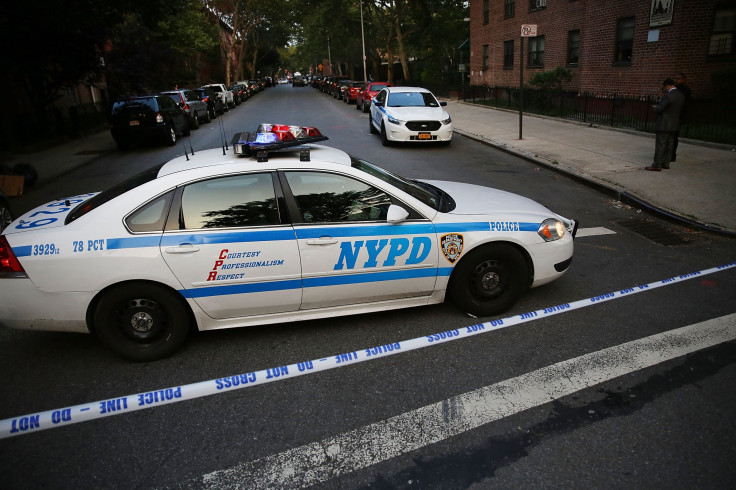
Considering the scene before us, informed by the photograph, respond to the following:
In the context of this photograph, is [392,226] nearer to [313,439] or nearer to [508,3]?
[313,439]

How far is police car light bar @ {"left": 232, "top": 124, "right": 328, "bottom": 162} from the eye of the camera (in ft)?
13.4

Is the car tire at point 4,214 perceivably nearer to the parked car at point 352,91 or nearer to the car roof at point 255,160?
the car roof at point 255,160

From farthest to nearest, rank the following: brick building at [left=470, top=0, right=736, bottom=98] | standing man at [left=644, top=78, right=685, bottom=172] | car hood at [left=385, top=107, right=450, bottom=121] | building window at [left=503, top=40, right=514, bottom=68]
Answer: building window at [left=503, top=40, right=514, bottom=68]
brick building at [left=470, top=0, right=736, bottom=98]
car hood at [left=385, top=107, right=450, bottom=121]
standing man at [left=644, top=78, right=685, bottom=172]

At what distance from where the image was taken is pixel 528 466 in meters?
2.74

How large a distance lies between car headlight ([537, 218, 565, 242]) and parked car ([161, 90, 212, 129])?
1723 cm

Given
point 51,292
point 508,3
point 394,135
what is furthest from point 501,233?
point 508,3

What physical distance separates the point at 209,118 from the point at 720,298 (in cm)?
2419

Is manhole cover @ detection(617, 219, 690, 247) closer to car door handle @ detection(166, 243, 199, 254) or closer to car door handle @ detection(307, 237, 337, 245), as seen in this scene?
car door handle @ detection(307, 237, 337, 245)

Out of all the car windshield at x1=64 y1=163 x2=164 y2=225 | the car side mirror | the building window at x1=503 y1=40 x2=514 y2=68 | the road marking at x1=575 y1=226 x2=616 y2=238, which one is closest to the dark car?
the car windshield at x1=64 y1=163 x2=164 y2=225

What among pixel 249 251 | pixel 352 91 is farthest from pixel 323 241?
pixel 352 91

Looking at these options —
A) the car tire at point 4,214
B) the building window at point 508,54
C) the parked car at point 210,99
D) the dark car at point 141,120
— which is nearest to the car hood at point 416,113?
the dark car at point 141,120

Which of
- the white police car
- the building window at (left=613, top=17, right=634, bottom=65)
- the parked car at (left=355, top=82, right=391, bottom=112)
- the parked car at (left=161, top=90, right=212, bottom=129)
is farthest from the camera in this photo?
the parked car at (left=355, top=82, right=391, bottom=112)

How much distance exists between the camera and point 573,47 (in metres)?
20.9

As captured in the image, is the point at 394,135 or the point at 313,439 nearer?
the point at 313,439
